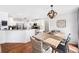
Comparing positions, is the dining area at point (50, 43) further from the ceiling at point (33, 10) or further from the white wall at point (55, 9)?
the ceiling at point (33, 10)

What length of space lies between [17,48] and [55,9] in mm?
909

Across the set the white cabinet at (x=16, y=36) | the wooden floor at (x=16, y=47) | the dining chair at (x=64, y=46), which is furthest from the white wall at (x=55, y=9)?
the wooden floor at (x=16, y=47)

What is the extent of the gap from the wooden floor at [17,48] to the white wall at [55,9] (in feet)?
1.03

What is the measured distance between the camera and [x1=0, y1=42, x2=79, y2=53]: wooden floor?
6.52 ft

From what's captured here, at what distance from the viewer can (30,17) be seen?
78.5 inches

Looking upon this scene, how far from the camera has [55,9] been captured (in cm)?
202

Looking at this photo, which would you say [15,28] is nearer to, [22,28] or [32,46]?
[22,28]

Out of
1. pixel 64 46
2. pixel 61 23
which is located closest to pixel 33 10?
pixel 61 23

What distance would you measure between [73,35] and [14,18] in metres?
1.00

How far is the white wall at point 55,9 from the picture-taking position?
1.97 m

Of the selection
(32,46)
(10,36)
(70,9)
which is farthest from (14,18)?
(70,9)
